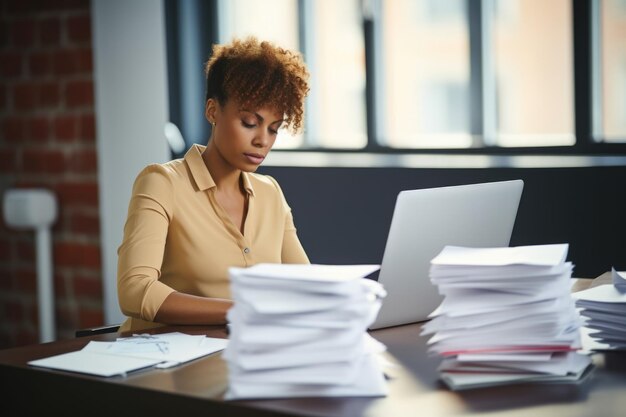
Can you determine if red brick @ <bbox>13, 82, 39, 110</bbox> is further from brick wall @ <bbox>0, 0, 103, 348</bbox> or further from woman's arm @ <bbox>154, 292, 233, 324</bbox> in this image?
woman's arm @ <bbox>154, 292, 233, 324</bbox>

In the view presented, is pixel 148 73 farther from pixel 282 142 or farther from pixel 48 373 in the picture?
pixel 48 373

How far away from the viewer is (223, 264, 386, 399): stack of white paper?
125 cm

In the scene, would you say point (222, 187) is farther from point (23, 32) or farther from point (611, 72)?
point (23, 32)

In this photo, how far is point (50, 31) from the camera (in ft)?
12.3

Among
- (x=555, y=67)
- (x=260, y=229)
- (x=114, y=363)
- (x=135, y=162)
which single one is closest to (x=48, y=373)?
(x=114, y=363)

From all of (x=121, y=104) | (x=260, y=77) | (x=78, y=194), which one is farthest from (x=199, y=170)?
(x=78, y=194)

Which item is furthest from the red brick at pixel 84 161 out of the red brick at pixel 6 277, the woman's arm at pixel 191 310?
the woman's arm at pixel 191 310

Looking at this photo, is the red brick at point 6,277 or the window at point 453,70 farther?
the red brick at point 6,277

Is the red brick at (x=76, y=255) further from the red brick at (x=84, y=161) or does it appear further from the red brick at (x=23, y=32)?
the red brick at (x=23, y=32)

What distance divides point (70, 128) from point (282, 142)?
38.3 inches

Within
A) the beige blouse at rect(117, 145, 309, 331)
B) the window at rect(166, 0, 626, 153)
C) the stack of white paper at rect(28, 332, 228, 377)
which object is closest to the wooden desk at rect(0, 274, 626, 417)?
the stack of white paper at rect(28, 332, 228, 377)

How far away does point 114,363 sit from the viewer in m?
1.47

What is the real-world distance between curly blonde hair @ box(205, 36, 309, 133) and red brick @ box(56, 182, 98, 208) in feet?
5.02

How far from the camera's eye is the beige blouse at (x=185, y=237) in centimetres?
197
